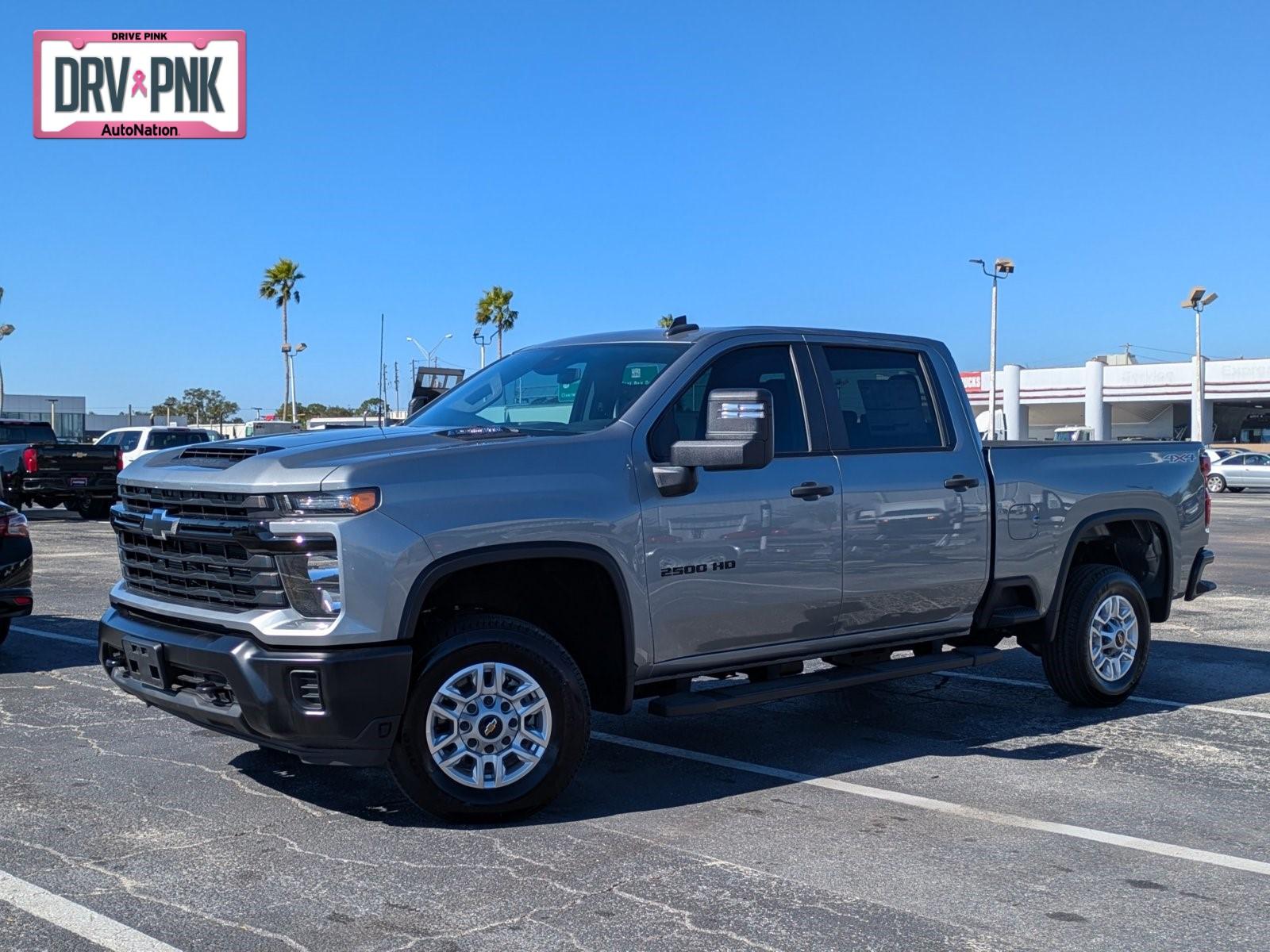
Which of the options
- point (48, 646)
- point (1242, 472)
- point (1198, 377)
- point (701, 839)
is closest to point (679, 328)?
point (701, 839)

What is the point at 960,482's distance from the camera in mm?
6891

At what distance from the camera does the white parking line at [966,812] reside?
16.4 ft

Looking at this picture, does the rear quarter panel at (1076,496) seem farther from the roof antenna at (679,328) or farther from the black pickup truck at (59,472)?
the black pickup truck at (59,472)

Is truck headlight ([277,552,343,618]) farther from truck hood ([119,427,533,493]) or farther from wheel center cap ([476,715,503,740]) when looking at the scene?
wheel center cap ([476,715,503,740])

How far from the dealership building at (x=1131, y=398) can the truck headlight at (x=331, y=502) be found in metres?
59.4

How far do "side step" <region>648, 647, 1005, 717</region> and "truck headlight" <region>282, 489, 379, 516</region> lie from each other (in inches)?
61.9

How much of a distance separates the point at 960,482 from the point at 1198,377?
5577 centimetres

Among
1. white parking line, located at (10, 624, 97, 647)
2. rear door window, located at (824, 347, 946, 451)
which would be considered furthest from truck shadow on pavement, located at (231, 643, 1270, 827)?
white parking line, located at (10, 624, 97, 647)

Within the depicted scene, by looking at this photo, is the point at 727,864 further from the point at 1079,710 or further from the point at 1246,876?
the point at 1079,710


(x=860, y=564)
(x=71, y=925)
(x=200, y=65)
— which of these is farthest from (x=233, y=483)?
(x=200, y=65)

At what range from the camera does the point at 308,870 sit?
15.5 ft

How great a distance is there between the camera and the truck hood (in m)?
5.04

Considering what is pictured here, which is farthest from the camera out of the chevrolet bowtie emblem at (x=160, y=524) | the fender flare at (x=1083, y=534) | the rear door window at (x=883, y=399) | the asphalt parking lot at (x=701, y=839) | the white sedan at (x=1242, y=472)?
the white sedan at (x=1242, y=472)

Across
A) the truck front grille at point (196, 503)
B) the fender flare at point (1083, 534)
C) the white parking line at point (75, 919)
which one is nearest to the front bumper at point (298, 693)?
the truck front grille at point (196, 503)
